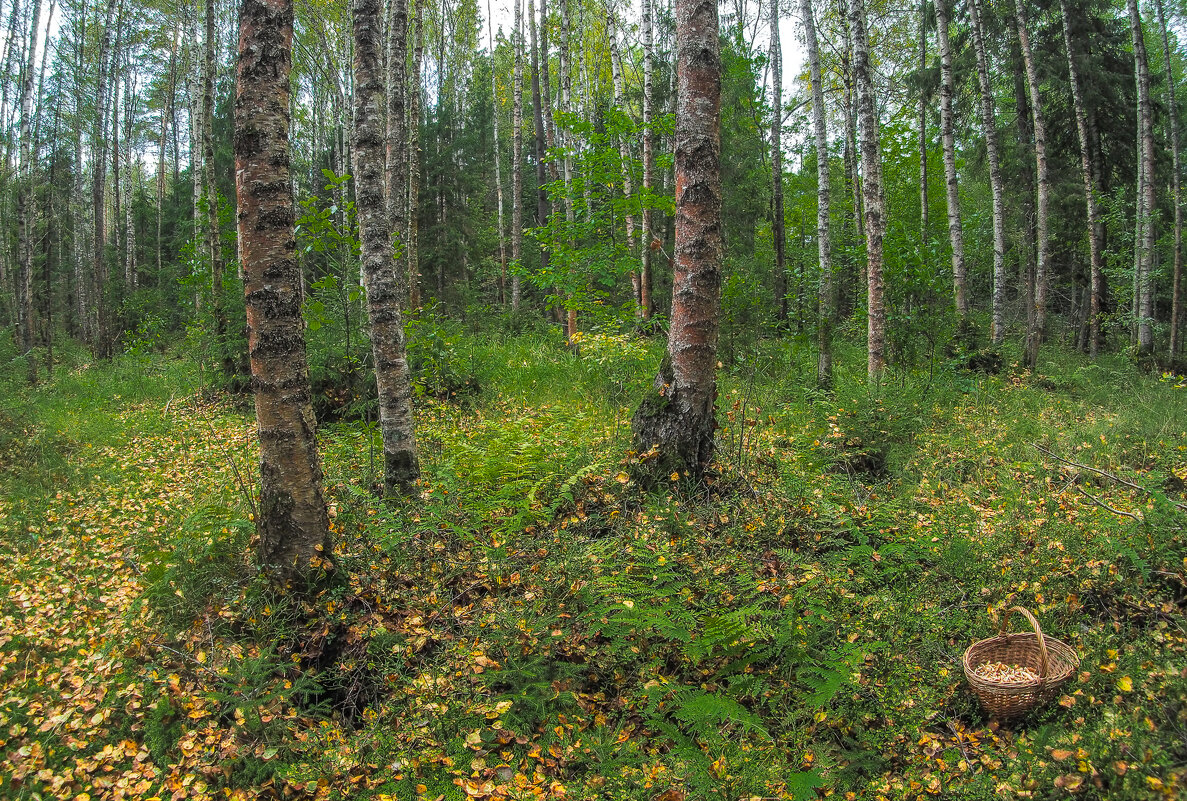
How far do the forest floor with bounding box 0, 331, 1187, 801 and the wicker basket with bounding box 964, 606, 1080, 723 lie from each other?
85 mm

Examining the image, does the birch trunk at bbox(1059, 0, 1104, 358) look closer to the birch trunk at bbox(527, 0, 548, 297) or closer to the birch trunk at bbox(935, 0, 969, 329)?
the birch trunk at bbox(935, 0, 969, 329)

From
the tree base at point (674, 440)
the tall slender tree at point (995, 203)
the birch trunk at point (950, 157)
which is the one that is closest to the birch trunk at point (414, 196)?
the tree base at point (674, 440)

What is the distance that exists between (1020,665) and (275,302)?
4.46 metres

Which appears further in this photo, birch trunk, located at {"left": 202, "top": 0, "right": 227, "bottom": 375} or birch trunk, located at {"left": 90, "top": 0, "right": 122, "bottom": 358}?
birch trunk, located at {"left": 90, "top": 0, "right": 122, "bottom": 358}

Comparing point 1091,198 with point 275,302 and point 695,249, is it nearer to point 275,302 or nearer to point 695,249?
point 695,249

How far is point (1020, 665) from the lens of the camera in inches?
118

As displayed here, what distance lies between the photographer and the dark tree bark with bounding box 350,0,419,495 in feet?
15.2

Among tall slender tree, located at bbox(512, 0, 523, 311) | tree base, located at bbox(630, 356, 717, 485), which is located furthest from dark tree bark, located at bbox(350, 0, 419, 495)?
A: tall slender tree, located at bbox(512, 0, 523, 311)

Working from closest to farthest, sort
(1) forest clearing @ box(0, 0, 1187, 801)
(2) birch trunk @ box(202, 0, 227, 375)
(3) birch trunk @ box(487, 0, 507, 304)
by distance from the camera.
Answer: (1) forest clearing @ box(0, 0, 1187, 801) < (2) birch trunk @ box(202, 0, 227, 375) < (3) birch trunk @ box(487, 0, 507, 304)

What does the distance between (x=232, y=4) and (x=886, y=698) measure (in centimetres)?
2879

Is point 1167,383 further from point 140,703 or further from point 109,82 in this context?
point 109,82

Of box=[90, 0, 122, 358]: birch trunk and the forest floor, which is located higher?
box=[90, 0, 122, 358]: birch trunk

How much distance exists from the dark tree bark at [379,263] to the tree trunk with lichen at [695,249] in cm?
203

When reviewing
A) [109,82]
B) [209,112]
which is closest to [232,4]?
[109,82]
